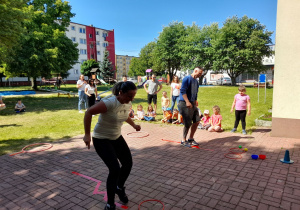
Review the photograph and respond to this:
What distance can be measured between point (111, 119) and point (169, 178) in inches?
81.2

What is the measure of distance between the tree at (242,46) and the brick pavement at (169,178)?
34.2 metres

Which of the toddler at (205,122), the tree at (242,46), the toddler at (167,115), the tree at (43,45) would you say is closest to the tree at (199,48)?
the tree at (242,46)

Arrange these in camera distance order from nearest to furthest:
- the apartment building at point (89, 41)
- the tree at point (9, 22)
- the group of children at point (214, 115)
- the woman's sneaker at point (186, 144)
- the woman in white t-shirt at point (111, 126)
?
the woman in white t-shirt at point (111, 126) < the woman's sneaker at point (186, 144) < the group of children at point (214, 115) < the tree at point (9, 22) < the apartment building at point (89, 41)

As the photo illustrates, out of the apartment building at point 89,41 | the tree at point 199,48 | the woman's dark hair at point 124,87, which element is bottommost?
the woman's dark hair at point 124,87

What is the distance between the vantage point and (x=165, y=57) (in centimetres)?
4991

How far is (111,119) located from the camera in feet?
9.76

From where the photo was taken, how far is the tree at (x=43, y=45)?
21.2 meters

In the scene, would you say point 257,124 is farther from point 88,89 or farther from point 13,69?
point 13,69

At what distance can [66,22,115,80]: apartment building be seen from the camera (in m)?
63.6

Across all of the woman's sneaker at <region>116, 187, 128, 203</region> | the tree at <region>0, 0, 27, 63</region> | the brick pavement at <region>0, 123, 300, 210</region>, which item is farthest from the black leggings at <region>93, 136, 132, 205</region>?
the tree at <region>0, 0, 27, 63</region>

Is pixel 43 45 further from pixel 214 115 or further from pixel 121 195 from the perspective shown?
pixel 121 195

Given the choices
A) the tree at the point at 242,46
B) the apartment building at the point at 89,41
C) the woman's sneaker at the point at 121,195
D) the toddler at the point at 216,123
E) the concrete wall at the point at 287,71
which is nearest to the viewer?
the woman's sneaker at the point at 121,195

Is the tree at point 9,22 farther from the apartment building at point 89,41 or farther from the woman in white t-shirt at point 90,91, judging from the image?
the apartment building at point 89,41

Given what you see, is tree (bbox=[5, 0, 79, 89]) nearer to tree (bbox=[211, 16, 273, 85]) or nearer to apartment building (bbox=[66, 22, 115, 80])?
tree (bbox=[211, 16, 273, 85])
